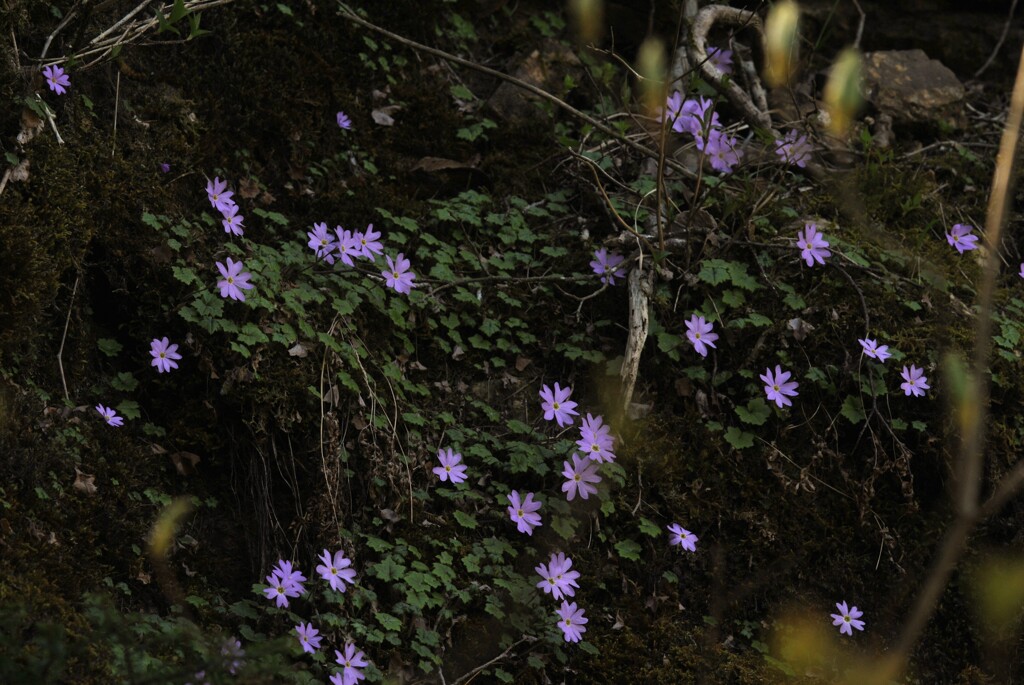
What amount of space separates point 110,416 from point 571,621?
5.45 ft

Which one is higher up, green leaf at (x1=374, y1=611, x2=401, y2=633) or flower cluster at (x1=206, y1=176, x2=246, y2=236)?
flower cluster at (x1=206, y1=176, x2=246, y2=236)

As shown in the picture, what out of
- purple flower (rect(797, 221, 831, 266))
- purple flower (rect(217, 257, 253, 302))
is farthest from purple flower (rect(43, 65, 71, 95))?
purple flower (rect(797, 221, 831, 266))

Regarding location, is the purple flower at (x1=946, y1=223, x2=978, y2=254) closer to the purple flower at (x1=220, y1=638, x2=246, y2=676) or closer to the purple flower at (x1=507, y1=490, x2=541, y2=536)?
the purple flower at (x1=507, y1=490, x2=541, y2=536)

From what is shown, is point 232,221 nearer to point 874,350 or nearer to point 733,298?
point 733,298

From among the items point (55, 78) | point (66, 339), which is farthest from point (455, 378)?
point (55, 78)

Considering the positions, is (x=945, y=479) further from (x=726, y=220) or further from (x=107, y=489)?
(x=107, y=489)

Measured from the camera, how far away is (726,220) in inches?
173

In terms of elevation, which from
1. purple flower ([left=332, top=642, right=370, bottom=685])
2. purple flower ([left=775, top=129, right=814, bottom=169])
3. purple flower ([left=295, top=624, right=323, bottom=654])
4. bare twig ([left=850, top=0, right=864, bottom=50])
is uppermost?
bare twig ([left=850, top=0, right=864, bottom=50])

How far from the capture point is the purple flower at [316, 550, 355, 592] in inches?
120

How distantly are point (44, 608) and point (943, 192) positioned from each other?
4271 mm

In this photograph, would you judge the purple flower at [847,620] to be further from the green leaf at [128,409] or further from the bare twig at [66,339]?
the bare twig at [66,339]

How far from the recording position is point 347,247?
3.80m

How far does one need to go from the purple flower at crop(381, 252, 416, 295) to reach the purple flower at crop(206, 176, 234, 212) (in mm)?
644

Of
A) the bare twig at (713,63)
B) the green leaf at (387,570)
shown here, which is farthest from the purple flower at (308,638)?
the bare twig at (713,63)
